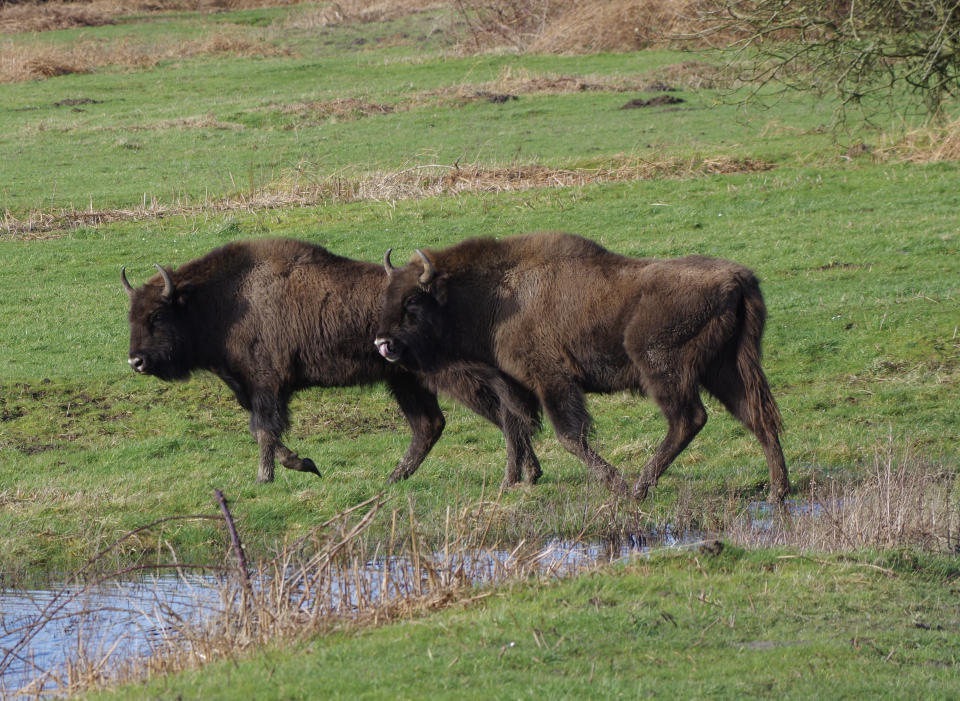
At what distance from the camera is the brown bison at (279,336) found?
11445 millimetres

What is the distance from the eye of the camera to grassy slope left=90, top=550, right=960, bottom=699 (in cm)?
584

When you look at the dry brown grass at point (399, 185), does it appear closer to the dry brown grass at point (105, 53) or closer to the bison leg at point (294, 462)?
the bison leg at point (294, 462)

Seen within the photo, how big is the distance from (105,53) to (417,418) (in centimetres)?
3383

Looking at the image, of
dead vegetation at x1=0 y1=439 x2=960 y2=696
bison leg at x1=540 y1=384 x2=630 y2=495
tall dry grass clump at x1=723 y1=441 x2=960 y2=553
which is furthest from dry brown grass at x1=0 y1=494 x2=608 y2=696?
bison leg at x1=540 y1=384 x2=630 y2=495

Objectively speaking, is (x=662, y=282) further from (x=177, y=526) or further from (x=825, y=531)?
(x=177, y=526)

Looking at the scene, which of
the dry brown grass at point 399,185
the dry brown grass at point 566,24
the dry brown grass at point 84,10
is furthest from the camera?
the dry brown grass at point 84,10

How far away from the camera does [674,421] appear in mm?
10438

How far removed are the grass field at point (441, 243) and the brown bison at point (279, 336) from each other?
1.83ft

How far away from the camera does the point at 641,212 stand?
20.9 m

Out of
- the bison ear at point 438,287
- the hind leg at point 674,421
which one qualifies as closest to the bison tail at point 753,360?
the hind leg at point 674,421

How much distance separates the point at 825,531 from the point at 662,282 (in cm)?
253

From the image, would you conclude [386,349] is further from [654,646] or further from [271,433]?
[654,646]

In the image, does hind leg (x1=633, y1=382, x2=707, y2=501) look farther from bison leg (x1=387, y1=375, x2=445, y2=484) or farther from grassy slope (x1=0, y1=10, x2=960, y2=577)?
bison leg (x1=387, y1=375, x2=445, y2=484)

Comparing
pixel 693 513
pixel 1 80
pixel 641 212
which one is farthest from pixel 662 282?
pixel 1 80
